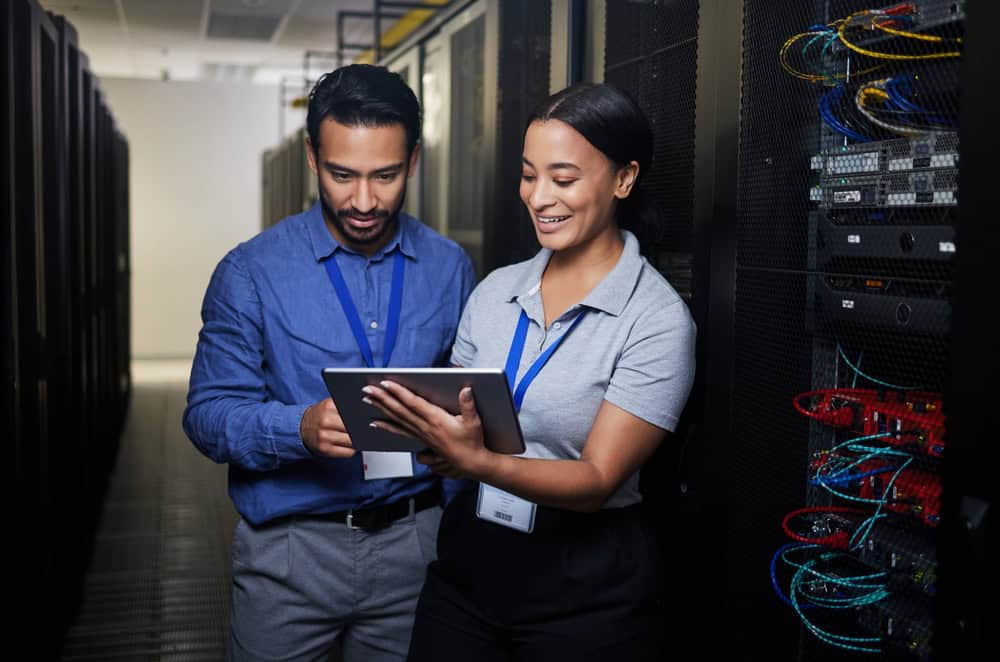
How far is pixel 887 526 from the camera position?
1.26 metres

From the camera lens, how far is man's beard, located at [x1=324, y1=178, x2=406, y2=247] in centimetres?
163

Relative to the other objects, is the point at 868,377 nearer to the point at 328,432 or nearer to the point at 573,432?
the point at 573,432

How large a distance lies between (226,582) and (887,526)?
3258 mm

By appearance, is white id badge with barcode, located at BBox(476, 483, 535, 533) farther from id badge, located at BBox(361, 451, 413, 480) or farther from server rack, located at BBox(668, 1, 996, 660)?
server rack, located at BBox(668, 1, 996, 660)

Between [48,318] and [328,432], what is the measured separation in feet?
5.75

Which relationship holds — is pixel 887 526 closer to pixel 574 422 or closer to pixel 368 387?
pixel 574 422

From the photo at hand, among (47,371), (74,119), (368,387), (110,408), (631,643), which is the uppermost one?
(74,119)

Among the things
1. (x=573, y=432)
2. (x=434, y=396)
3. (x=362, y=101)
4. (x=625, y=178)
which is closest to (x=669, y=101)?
(x=625, y=178)

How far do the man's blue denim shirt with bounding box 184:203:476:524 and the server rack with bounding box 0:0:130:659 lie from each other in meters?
0.84

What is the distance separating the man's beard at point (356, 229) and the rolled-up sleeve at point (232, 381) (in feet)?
0.56

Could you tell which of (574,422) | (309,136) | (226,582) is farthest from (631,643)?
(226,582)

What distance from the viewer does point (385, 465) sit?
1.62m

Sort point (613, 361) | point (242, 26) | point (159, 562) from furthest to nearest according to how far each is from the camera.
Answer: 1. point (242, 26)
2. point (159, 562)
3. point (613, 361)

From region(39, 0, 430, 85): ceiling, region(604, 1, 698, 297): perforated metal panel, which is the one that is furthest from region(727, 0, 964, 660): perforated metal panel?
region(39, 0, 430, 85): ceiling
